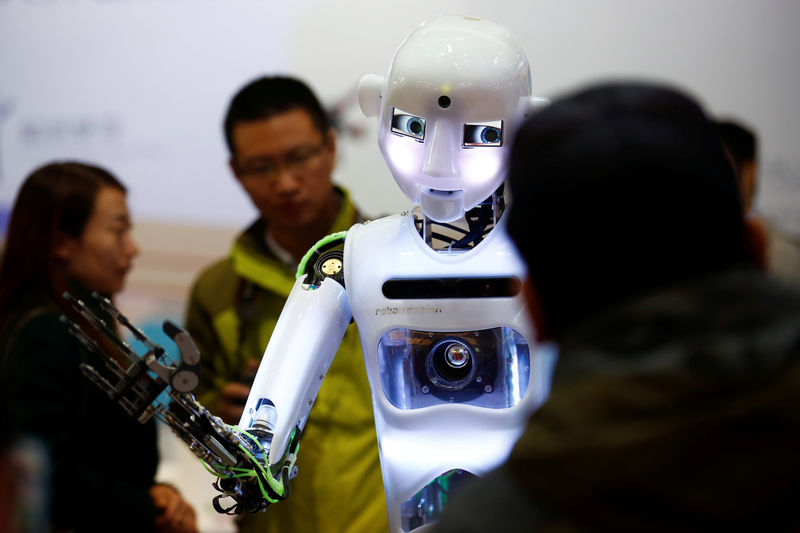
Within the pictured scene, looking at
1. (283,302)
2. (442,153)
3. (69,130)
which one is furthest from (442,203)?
(69,130)

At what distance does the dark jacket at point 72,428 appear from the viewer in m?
1.60

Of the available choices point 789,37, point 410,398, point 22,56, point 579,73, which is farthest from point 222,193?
point 789,37

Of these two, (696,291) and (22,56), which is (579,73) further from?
(696,291)

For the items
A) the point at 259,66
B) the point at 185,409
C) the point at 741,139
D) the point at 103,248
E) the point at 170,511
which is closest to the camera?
the point at 185,409

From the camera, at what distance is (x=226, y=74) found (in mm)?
2664

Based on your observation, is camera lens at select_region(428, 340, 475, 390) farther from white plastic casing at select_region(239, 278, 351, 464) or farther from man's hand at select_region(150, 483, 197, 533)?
man's hand at select_region(150, 483, 197, 533)

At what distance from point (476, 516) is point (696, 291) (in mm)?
239

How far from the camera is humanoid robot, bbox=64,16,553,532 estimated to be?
133cm

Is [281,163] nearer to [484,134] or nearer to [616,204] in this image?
[484,134]

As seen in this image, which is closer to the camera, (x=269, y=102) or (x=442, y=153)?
(x=442, y=153)

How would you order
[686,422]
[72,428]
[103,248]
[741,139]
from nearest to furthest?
[686,422] < [72,428] < [103,248] < [741,139]

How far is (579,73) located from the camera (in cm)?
255

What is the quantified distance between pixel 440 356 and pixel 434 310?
79 millimetres

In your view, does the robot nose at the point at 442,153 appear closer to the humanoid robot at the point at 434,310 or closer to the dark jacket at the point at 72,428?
the humanoid robot at the point at 434,310
